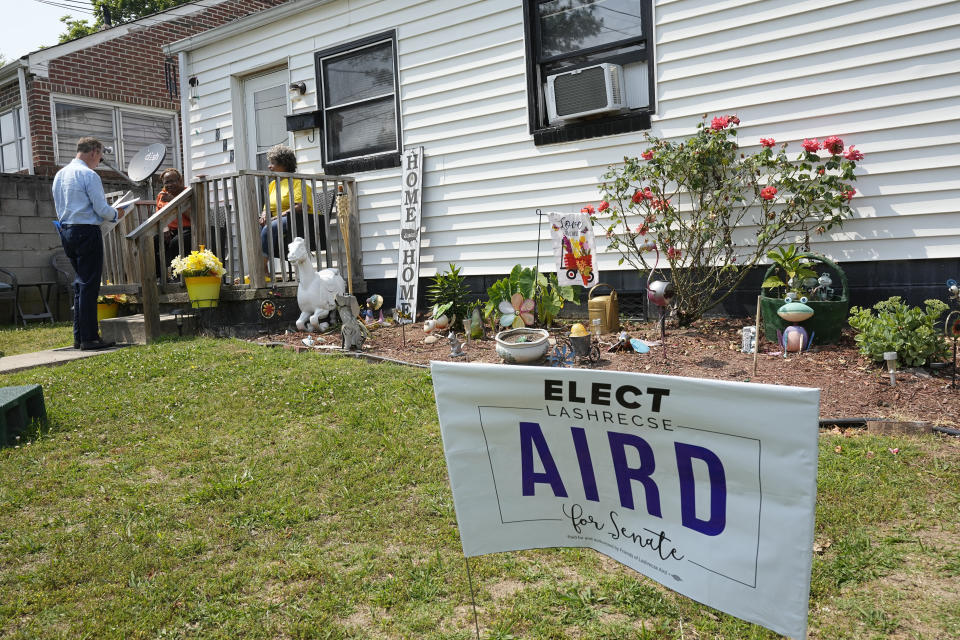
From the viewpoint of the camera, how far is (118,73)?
13883 millimetres

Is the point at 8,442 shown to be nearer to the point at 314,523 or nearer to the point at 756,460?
the point at 314,523

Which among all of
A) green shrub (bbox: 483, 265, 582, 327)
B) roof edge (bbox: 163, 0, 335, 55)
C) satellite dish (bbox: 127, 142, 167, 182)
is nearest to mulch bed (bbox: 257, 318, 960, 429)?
green shrub (bbox: 483, 265, 582, 327)

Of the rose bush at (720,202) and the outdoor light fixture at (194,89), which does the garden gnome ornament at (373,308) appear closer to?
the rose bush at (720,202)

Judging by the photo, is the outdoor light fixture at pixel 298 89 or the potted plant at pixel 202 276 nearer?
the potted plant at pixel 202 276

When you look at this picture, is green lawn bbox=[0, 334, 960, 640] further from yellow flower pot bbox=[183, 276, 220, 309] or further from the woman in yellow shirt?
the woman in yellow shirt

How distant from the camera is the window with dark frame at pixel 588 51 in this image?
6184 millimetres

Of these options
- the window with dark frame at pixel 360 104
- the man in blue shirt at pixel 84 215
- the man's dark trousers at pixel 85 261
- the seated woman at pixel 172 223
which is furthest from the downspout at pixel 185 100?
the man's dark trousers at pixel 85 261

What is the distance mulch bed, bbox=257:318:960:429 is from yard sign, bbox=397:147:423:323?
981 millimetres

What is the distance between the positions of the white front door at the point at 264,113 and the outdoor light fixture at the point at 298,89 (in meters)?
0.37

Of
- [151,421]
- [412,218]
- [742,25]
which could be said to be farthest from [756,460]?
[412,218]

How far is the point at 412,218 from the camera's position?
7.59 m

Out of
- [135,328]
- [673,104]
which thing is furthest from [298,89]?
[673,104]

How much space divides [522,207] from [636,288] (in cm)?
139

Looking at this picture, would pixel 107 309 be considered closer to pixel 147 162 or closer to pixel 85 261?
pixel 85 261
